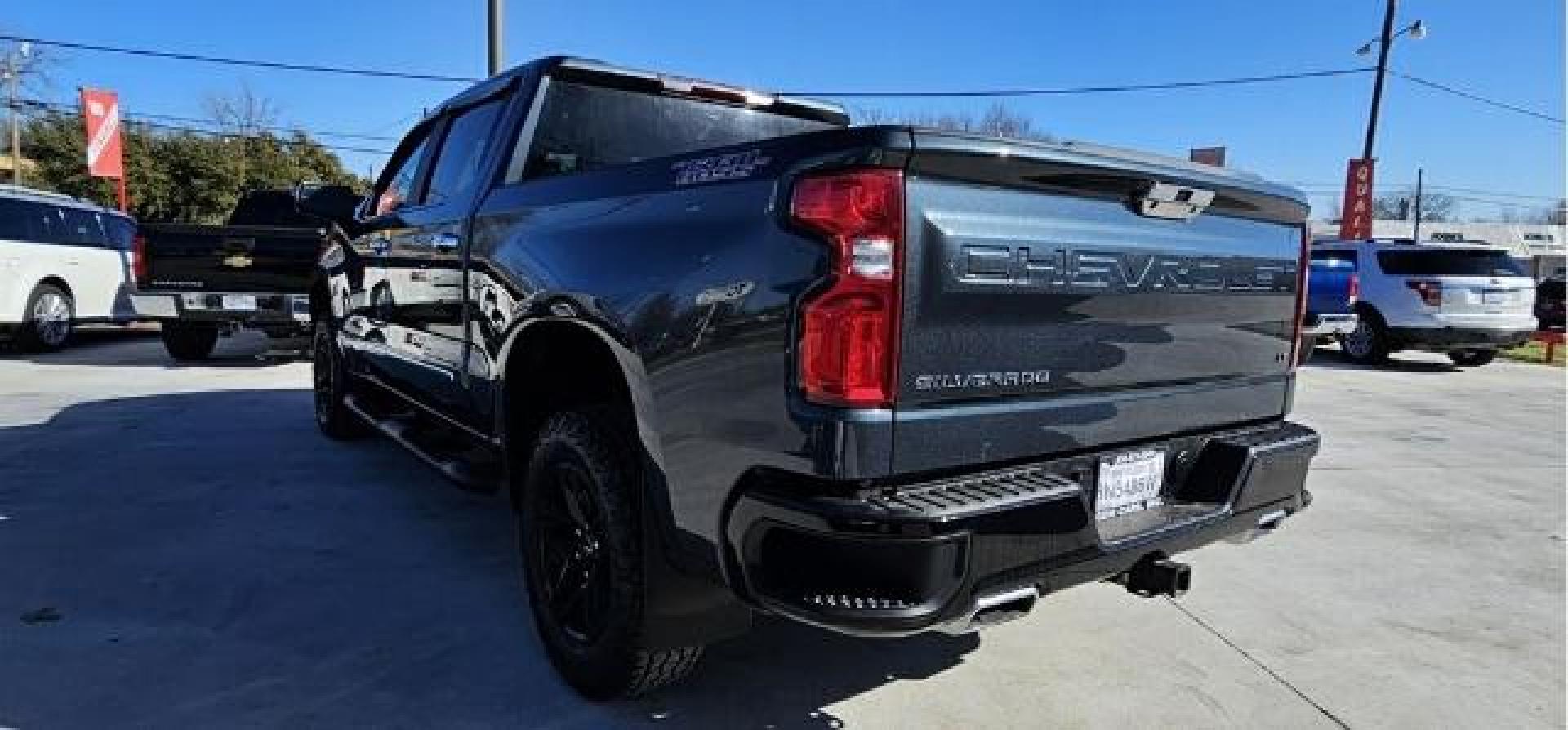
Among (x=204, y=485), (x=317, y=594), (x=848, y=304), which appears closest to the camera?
(x=848, y=304)

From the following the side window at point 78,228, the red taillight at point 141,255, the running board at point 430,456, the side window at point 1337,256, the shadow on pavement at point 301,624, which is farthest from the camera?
the side window at point 1337,256

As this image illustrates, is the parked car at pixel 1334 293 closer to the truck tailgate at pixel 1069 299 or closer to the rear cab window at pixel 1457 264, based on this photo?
the rear cab window at pixel 1457 264

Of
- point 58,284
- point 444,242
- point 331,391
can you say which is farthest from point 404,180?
point 58,284

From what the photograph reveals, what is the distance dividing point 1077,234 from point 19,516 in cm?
488

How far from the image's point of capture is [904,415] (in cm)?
211

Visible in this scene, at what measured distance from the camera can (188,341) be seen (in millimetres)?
10867

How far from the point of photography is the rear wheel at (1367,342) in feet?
44.3

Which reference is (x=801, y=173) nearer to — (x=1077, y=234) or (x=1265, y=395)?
(x=1077, y=234)

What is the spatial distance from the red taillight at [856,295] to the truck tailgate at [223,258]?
9.07 metres

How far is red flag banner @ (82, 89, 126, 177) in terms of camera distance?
738 inches

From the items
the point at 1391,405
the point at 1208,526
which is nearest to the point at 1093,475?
the point at 1208,526

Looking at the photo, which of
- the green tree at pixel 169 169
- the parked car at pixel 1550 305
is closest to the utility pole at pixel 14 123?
the green tree at pixel 169 169

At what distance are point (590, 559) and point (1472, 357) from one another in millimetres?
15521

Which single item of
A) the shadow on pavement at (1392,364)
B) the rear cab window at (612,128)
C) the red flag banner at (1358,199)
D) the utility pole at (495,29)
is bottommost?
the shadow on pavement at (1392,364)
